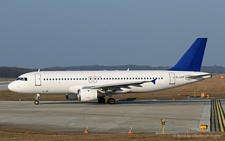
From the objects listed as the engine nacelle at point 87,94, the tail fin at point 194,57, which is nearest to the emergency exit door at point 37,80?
the engine nacelle at point 87,94

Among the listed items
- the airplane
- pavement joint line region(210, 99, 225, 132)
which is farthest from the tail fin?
pavement joint line region(210, 99, 225, 132)

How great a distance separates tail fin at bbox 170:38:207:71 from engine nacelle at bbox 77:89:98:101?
9.13 metres

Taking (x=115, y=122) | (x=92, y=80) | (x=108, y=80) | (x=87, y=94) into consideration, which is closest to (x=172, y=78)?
(x=108, y=80)

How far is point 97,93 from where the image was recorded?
37.2 m

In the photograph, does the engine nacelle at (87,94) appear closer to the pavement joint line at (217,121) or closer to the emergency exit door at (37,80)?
the emergency exit door at (37,80)

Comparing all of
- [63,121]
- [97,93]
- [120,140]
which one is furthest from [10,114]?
[120,140]

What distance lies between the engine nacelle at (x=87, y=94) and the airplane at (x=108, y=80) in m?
1.25

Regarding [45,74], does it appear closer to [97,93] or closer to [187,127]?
[97,93]

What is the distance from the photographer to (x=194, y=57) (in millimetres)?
Result: 39969

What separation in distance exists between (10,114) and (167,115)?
11.3 meters

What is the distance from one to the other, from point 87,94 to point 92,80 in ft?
9.72

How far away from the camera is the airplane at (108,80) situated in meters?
38.6

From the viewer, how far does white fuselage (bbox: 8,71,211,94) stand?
38.7 metres

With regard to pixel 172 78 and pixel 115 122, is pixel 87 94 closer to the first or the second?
pixel 172 78
